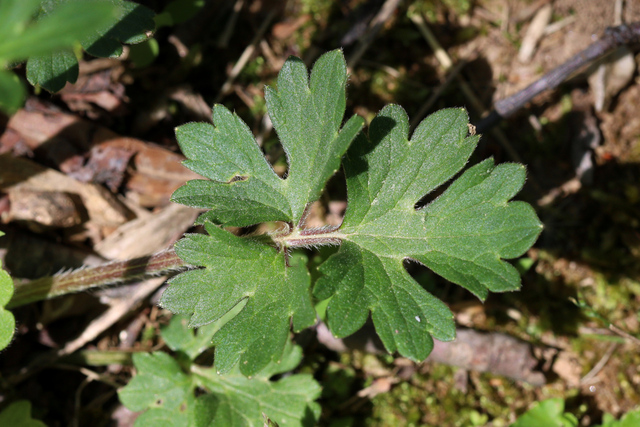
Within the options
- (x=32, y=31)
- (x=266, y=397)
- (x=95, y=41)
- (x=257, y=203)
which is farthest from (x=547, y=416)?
(x=32, y=31)

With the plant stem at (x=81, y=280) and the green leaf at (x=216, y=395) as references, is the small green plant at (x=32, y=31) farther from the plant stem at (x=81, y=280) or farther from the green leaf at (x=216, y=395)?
the green leaf at (x=216, y=395)

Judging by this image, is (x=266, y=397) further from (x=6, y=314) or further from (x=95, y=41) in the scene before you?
(x=95, y=41)

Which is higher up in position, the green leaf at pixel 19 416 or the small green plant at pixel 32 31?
the small green plant at pixel 32 31

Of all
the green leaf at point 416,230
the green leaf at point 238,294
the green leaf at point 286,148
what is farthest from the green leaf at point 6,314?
the green leaf at point 416,230

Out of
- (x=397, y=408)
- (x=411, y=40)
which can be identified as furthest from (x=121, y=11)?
(x=397, y=408)

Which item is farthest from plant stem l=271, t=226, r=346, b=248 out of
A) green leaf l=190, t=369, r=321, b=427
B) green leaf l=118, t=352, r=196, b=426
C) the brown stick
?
the brown stick

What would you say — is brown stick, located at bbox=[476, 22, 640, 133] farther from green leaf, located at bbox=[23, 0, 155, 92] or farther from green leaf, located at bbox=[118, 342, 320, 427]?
green leaf, located at bbox=[23, 0, 155, 92]

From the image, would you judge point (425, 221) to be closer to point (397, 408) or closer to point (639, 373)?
point (397, 408)

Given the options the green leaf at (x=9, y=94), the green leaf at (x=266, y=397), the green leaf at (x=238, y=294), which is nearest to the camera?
the green leaf at (x=9, y=94)
